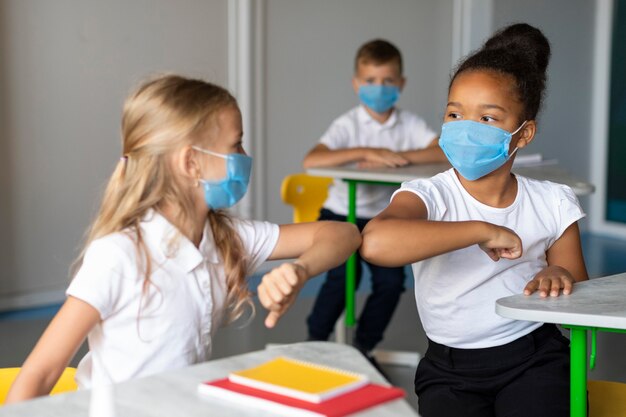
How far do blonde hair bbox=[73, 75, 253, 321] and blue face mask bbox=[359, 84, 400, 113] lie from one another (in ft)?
7.35

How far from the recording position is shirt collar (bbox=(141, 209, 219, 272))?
5.65 feet

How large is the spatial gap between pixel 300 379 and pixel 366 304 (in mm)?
2686

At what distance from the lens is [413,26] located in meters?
6.29

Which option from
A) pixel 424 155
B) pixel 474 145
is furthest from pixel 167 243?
pixel 424 155

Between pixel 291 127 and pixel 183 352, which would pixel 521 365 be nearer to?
pixel 183 352

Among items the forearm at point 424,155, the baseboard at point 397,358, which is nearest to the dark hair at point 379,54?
the forearm at point 424,155

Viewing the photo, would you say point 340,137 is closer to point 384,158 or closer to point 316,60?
point 384,158

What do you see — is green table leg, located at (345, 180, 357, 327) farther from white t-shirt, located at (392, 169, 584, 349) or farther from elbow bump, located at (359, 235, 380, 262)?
elbow bump, located at (359, 235, 380, 262)

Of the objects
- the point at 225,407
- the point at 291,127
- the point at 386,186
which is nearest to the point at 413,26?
the point at 291,127

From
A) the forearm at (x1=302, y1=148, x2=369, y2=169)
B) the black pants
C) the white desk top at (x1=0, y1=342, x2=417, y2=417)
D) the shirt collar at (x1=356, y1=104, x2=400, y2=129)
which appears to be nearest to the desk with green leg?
the forearm at (x1=302, y1=148, x2=369, y2=169)

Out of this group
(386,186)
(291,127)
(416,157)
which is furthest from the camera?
(291,127)

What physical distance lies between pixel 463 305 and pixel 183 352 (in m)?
0.66

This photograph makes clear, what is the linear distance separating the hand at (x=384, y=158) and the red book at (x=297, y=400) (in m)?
2.51

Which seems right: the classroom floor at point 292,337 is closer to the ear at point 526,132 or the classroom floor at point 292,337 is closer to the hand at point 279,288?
the ear at point 526,132
